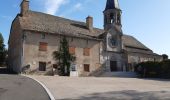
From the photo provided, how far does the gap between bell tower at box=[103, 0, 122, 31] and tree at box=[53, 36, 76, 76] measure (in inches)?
445

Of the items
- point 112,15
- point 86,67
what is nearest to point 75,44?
point 86,67

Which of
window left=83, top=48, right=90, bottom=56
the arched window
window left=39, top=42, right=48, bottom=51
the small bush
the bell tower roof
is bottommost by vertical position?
the small bush

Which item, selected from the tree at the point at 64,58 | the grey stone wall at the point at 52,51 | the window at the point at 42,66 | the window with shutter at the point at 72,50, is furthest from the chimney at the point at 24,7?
the window with shutter at the point at 72,50

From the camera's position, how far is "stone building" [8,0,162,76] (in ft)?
107

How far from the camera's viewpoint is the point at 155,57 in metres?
46.2

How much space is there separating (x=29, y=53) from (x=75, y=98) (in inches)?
849

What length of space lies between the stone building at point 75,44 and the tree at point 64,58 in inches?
61.5

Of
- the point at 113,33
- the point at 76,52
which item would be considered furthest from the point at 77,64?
the point at 113,33

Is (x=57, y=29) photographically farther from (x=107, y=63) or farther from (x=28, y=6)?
(x=107, y=63)

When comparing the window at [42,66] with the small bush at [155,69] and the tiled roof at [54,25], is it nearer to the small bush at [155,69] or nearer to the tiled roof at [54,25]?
the tiled roof at [54,25]

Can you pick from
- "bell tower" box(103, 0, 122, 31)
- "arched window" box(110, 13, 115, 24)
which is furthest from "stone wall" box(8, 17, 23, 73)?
"arched window" box(110, 13, 115, 24)

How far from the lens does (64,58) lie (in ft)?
106

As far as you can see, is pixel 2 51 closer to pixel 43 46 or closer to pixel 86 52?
pixel 43 46

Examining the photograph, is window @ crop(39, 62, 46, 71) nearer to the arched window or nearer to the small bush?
the small bush
